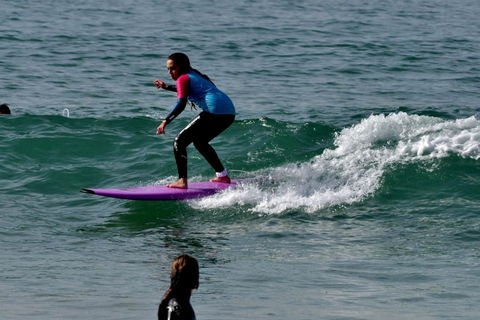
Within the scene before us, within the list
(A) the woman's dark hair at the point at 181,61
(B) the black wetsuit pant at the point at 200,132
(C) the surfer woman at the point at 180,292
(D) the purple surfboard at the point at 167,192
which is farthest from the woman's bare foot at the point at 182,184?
(C) the surfer woman at the point at 180,292

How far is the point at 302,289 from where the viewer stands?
6922mm

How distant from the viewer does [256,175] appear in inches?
450

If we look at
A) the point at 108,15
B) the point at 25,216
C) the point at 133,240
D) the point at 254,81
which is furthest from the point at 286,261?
the point at 108,15

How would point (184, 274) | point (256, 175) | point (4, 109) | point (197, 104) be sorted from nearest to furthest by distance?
point (184, 274)
point (197, 104)
point (256, 175)
point (4, 109)

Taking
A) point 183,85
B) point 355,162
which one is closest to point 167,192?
point 183,85

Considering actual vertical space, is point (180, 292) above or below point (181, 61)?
below

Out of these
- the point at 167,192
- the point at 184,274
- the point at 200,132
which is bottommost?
the point at 167,192

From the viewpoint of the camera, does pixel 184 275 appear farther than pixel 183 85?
No

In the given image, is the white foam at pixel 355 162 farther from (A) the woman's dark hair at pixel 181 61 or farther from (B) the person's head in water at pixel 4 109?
(B) the person's head in water at pixel 4 109

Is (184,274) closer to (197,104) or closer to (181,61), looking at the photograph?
(181,61)

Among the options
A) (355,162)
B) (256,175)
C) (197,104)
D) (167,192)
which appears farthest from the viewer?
(355,162)

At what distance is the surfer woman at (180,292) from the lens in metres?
4.09

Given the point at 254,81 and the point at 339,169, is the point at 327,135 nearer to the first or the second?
the point at 339,169

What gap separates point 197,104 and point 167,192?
1.19m
